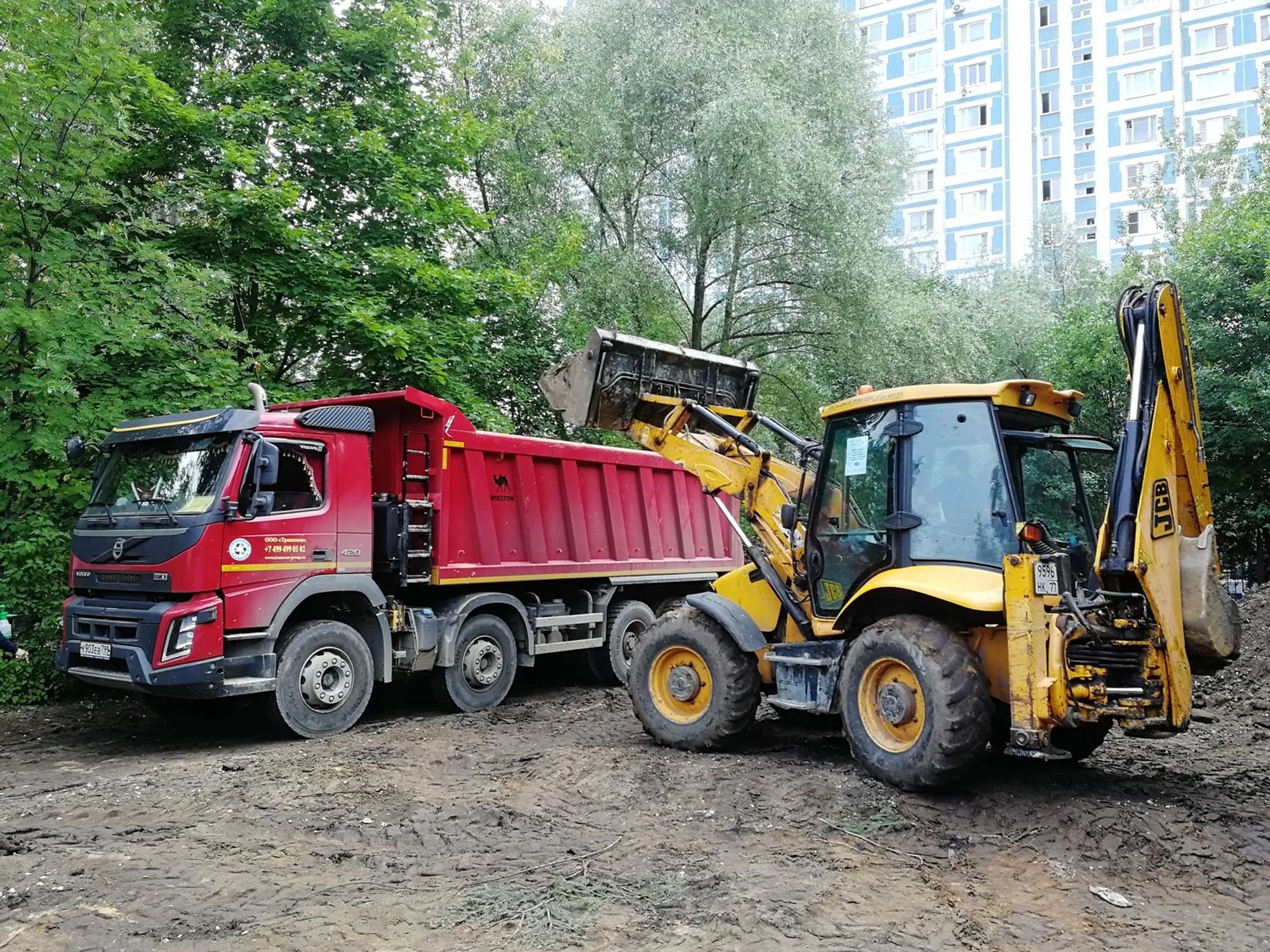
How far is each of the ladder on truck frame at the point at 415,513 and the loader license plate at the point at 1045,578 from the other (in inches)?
206

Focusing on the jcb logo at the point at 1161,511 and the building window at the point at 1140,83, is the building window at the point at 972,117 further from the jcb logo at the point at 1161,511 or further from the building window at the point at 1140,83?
the jcb logo at the point at 1161,511

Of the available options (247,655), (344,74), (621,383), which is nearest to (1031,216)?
(344,74)

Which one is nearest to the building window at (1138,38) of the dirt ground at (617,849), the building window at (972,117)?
the building window at (972,117)

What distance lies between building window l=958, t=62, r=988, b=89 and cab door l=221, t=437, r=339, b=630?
131 ft

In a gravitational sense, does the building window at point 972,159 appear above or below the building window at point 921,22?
below

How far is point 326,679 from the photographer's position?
25.2 ft

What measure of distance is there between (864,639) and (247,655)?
14.4 feet

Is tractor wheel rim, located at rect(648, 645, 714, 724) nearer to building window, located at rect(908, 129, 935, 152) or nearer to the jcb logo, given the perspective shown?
the jcb logo

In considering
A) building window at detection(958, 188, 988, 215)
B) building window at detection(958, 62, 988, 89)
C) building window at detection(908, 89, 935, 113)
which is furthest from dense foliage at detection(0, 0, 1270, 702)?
building window at detection(908, 89, 935, 113)

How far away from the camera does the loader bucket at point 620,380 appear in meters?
7.63

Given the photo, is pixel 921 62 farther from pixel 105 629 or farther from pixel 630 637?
pixel 105 629

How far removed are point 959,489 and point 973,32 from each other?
41133 mm

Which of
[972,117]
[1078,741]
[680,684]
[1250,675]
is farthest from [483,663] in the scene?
[972,117]

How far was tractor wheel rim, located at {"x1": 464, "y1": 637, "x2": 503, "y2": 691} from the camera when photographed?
29.6 feet
